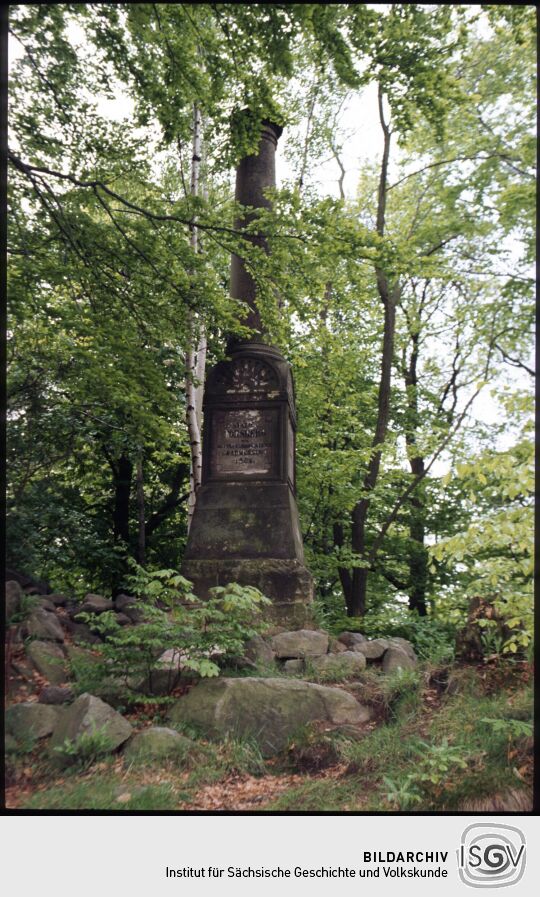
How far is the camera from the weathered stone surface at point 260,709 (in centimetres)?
415

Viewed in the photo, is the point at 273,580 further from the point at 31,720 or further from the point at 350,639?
the point at 31,720

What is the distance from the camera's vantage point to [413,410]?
48.0ft

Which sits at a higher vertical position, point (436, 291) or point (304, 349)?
point (436, 291)

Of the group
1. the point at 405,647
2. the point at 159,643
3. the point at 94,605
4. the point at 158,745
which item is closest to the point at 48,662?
the point at 159,643

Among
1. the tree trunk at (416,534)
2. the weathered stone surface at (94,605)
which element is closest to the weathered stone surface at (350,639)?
the weathered stone surface at (94,605)

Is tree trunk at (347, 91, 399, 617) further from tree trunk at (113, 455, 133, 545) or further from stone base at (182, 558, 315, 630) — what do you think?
stone base at (182, 558, 315, 630)

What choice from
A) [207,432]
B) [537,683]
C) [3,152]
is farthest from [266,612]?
[3,152]

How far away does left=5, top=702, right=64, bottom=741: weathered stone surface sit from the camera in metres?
3.81

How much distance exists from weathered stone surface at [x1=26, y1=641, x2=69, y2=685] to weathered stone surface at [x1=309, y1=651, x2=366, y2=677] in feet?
7.43

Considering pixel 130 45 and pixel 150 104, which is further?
pixel 150 104

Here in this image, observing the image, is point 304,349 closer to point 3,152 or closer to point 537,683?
point 3,152

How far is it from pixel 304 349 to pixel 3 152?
8064mm

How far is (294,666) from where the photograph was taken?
5.64 m
